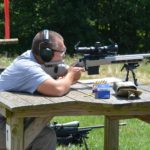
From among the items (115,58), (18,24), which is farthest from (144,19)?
(115,58)

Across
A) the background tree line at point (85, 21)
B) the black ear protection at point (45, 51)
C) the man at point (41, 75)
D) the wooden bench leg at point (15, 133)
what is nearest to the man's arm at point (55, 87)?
the man at point (41, 75)

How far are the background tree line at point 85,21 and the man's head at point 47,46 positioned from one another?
18.4 meters

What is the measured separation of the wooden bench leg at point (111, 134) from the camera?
5.58 metres

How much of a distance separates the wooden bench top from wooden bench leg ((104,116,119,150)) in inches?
40.6

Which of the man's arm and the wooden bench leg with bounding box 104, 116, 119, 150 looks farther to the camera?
the wooden bench leg with bounding box 104, 116, 119, 150

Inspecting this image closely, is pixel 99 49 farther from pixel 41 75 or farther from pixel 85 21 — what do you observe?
pixel 85 21

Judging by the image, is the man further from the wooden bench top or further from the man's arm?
the wooden bench top

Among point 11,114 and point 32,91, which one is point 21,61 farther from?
point 11,114

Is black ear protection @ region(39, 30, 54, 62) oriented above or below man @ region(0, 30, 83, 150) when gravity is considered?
above

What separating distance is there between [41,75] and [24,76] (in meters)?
0.16

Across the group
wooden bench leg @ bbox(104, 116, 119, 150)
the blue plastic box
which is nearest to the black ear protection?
the blue plastic box

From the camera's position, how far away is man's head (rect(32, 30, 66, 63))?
475 cm

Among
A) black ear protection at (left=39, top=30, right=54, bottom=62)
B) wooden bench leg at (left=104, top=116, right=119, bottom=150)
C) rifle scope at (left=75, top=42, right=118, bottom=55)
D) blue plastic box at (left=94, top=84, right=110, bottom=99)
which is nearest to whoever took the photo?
blue plastic box at (left=94, top=84, right=110, bottom=99)

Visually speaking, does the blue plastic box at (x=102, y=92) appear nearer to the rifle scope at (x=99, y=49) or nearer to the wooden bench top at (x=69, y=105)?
the wooden bench top at (x=69, y=105)
